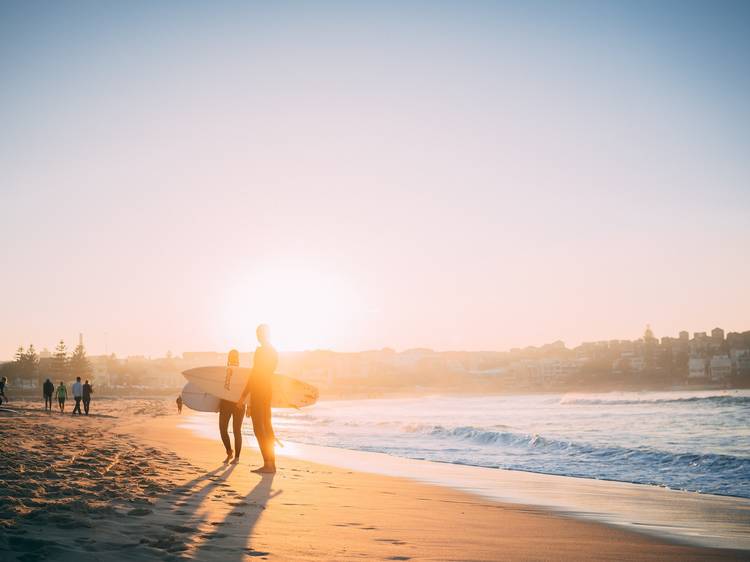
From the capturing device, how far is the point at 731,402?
41.9 metres

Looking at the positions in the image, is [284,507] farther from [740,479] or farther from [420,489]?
[740,479]

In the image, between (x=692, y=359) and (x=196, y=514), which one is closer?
(x=196, y=514)

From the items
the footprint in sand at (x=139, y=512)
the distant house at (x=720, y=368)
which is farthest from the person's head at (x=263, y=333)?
the distant house at (x=720, y=368)

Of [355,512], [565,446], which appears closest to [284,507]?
[355,512]

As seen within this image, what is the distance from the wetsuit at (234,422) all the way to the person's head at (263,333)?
1397mm

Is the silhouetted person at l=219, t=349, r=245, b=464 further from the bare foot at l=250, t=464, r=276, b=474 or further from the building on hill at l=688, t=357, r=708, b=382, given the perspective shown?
the building on hill at l=688, t=357, r=708, b=382

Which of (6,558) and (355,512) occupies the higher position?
(6,558)

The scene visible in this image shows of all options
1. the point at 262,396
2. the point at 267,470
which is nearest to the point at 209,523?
the point at 267,470

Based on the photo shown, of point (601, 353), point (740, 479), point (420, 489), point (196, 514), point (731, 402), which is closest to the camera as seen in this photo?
point (196, 514)

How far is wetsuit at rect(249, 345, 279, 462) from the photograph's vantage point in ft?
30.4

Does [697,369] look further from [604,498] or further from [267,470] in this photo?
[267,470]

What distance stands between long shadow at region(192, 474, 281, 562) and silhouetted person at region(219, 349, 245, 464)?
349cm

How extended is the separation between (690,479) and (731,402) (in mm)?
36634

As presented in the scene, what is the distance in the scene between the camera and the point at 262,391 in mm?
9383
